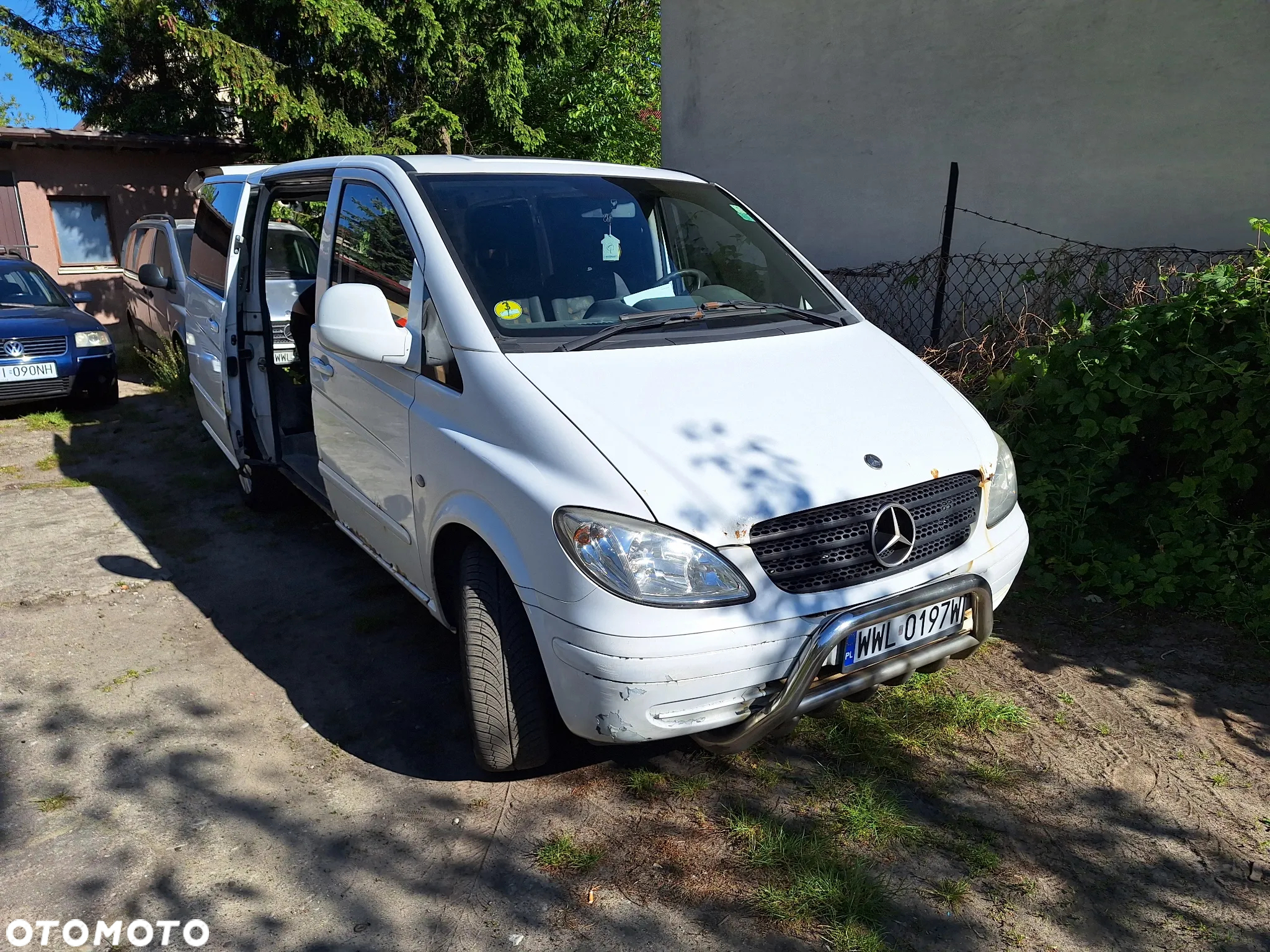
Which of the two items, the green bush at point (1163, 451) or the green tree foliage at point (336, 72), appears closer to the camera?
the green bush at point (1163, 451)

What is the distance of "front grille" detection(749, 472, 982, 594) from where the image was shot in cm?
256

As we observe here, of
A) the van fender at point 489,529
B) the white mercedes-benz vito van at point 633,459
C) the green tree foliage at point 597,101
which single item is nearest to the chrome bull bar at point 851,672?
the white mercedes-benz vito van at point 633,459

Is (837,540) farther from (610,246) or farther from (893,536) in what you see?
(610,246)

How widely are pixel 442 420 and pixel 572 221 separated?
108 centimetres

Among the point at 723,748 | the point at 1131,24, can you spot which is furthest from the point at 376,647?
the point at 1131,24

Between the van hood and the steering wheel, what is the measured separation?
0.49 meters

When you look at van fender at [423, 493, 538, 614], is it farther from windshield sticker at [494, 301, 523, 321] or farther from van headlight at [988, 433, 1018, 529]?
van headlight at [988, 433, 1018, 529]

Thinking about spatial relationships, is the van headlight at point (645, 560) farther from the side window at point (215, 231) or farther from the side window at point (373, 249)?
the side window at point (215, 231)

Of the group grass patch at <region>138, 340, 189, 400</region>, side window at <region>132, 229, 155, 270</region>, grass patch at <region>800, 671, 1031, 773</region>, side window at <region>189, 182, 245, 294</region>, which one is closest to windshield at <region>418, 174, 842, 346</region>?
grass patch at <region>800, 671, 1031, 773</region>

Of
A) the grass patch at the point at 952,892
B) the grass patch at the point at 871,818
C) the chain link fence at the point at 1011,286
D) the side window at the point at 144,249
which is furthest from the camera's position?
the side window at the point at 144,249

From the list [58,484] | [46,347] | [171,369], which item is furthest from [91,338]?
[58,484]

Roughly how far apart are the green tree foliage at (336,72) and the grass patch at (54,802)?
427 inches

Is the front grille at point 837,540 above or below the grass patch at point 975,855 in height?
above
